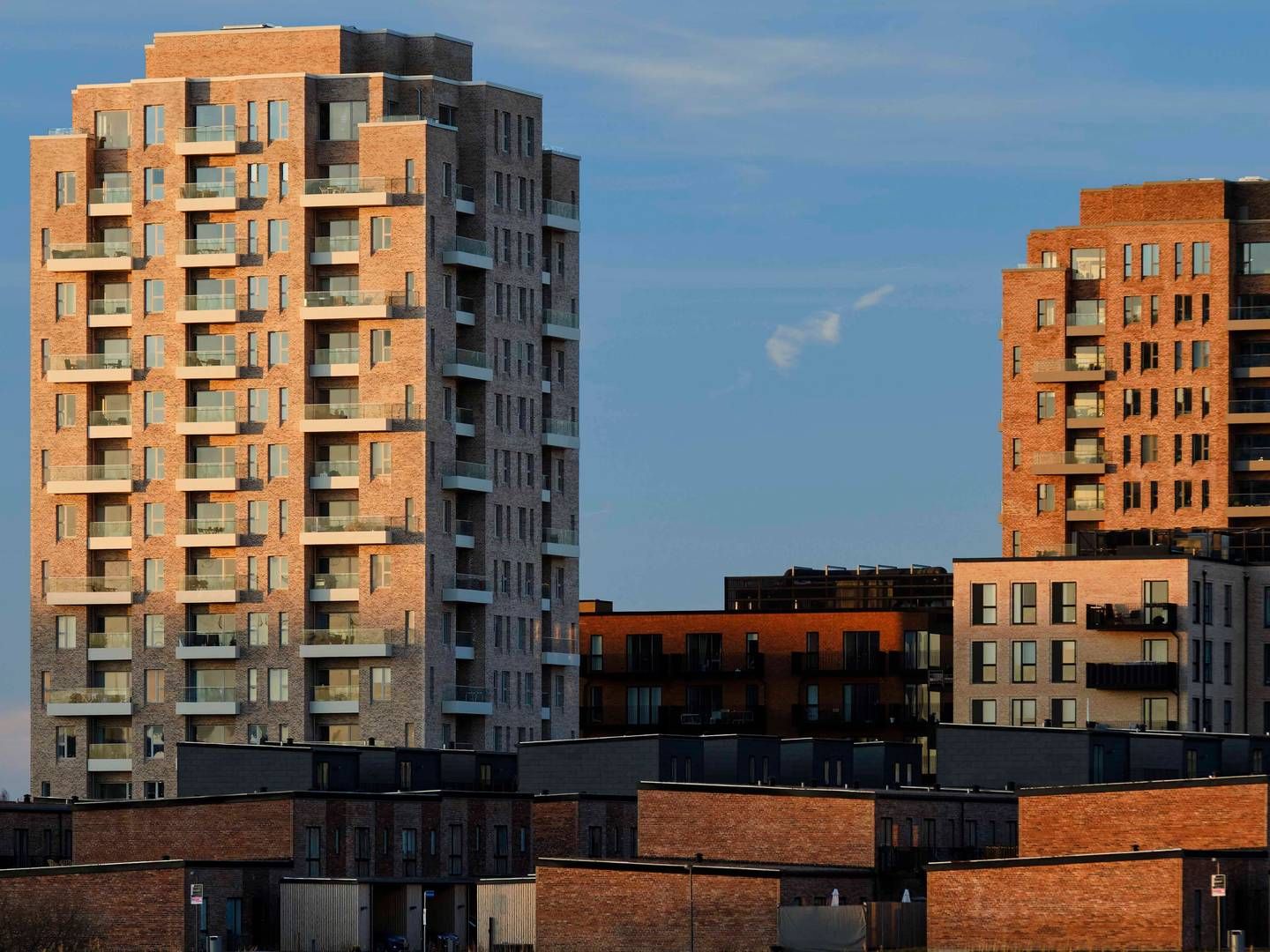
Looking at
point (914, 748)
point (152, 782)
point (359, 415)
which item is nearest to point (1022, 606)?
point (914, 748)

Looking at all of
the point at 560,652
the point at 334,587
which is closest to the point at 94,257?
the point at 334,587

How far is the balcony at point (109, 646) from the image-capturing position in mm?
188250

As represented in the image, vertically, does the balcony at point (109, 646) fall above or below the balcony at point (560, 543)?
below

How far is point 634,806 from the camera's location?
14400 centimetres

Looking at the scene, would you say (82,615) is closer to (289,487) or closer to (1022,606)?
(289,487)

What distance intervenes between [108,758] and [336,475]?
22.2 meters

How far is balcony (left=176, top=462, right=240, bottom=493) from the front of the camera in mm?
186375

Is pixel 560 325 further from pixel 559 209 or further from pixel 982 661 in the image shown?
pixel 982 661

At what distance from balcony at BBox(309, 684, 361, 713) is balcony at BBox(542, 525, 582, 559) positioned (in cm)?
1831

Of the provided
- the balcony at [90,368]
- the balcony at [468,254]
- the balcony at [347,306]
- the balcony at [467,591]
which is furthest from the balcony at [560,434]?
the balcony at [90,368]

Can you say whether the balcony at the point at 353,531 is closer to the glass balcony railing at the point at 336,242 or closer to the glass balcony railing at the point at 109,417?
the glass balcony railing at the point at 109,417

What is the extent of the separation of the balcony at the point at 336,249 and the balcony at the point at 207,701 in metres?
26.5

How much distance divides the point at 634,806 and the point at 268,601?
156ft

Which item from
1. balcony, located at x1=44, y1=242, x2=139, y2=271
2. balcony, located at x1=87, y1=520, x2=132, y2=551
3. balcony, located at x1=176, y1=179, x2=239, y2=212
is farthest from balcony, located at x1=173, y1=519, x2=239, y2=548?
balcony, located at x1=176, y1=179, x2=239, y2=212
